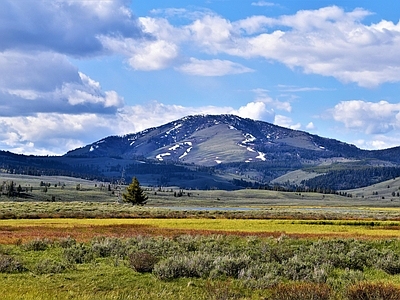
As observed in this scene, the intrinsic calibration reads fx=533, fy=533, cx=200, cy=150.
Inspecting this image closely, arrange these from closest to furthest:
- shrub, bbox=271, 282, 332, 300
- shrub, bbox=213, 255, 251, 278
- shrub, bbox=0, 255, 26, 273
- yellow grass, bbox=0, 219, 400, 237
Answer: shrub, bbox=271, 282, 332, 300
shrub, bbox=0, 255, 26, 273
shrub, bbox=213, 255, 251, 278
yellow grass, bbox=0, 219, 400, 237

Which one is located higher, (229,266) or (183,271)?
(229,266)

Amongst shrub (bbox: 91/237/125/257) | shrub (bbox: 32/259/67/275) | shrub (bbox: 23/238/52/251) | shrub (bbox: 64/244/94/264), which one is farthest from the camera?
shrub (bbox: 23/238/52/251)

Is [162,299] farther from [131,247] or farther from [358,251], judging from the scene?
[358,251]

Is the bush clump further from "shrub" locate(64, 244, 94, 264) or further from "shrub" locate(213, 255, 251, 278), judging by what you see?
"shrub" locate(213, 255, 251, 278)

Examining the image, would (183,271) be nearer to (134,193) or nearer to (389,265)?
(389,265)

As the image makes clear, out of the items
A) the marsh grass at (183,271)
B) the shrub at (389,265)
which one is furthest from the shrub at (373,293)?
the shrub at (389,265)

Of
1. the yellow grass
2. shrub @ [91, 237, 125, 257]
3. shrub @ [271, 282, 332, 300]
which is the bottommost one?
the yellow grass

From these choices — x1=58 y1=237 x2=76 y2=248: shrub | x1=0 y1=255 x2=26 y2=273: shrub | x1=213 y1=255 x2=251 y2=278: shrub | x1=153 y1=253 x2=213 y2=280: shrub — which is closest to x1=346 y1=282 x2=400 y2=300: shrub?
x1=213 y1=255 x2=251 y2=278: shrub

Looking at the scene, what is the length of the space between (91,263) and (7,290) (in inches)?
284

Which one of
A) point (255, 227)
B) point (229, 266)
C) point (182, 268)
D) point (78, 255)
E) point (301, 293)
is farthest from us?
point (255, 227)

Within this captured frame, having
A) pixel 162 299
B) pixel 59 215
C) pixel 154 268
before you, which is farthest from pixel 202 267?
pixel 59 215

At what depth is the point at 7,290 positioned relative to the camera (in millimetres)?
19250

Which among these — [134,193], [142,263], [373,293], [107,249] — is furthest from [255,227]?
[134,193]

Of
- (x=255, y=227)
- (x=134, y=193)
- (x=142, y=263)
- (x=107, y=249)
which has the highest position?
(x=134, y=193)
